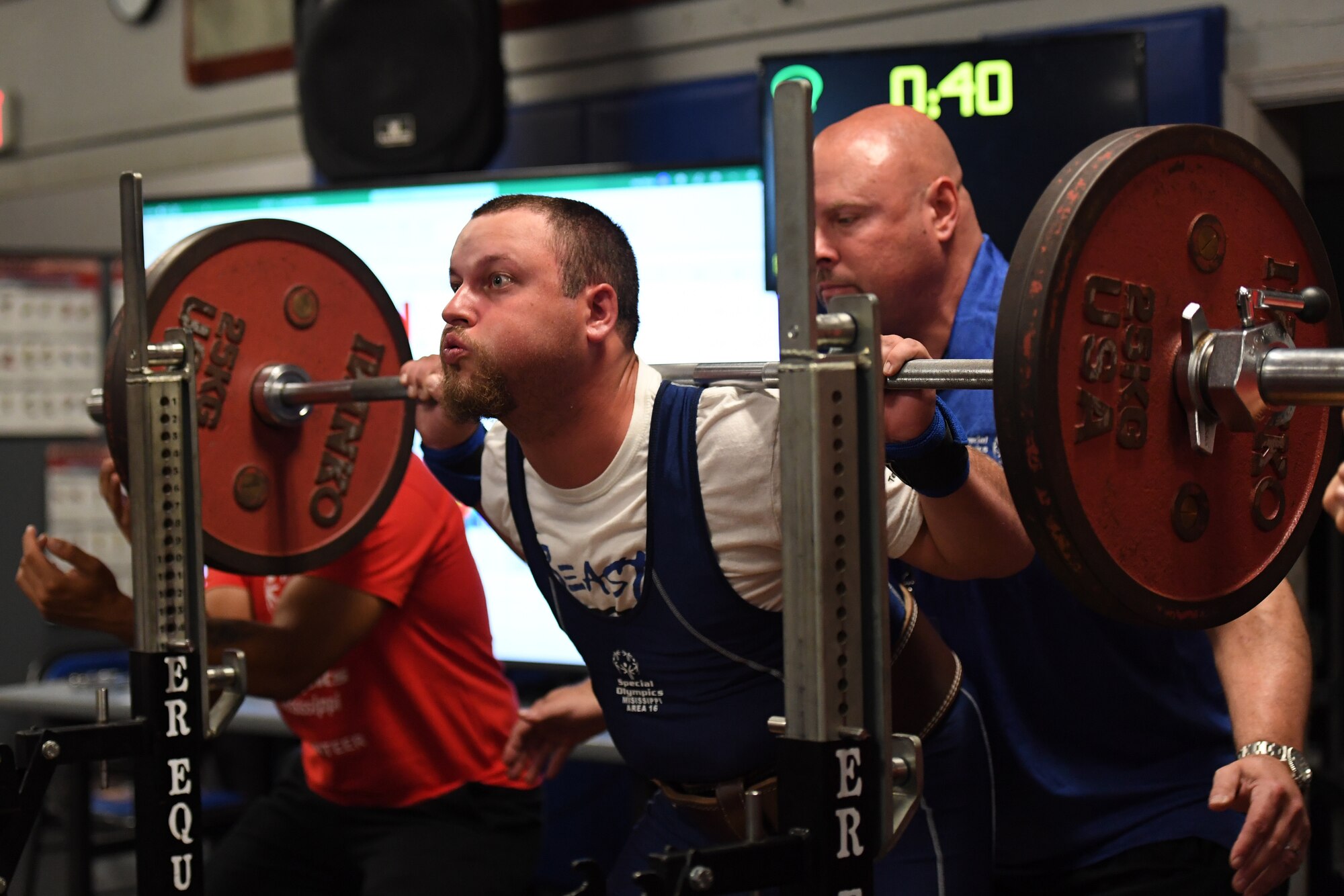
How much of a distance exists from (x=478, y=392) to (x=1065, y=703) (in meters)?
0.94

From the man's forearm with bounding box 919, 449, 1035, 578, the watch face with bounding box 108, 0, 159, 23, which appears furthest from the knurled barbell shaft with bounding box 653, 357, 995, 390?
the watch face with bounding box 108, 0, 159, 23

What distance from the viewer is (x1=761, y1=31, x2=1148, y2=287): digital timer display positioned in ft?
8.63

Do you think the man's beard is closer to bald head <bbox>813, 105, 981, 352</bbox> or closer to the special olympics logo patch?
the special olympics logo patch

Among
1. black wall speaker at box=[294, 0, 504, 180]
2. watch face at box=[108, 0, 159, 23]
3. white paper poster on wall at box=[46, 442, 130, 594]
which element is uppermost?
watch face at box=[108, 0, 159, 23]

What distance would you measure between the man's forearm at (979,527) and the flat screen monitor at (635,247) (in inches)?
60.8

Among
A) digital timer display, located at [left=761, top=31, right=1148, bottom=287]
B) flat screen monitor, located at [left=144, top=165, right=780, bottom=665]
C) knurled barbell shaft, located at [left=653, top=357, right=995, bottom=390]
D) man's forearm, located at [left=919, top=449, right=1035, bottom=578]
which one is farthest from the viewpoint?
flat screen monitor, located at [left=144, top=165, right=780, bottom=665]

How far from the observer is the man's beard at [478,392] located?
1771mm

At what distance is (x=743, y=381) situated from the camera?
6.27ft

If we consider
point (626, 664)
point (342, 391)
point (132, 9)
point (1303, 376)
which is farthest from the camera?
point (132, 9)

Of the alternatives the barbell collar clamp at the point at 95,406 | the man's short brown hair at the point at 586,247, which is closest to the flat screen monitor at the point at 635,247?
the barbell collar clamp at the point at 95,406

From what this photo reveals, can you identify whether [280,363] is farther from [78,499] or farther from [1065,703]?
[78,499]

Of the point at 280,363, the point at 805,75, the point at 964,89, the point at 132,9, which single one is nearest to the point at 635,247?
the point at 805,75

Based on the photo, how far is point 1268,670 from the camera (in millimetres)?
1849

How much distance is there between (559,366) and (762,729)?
1.61 feet
